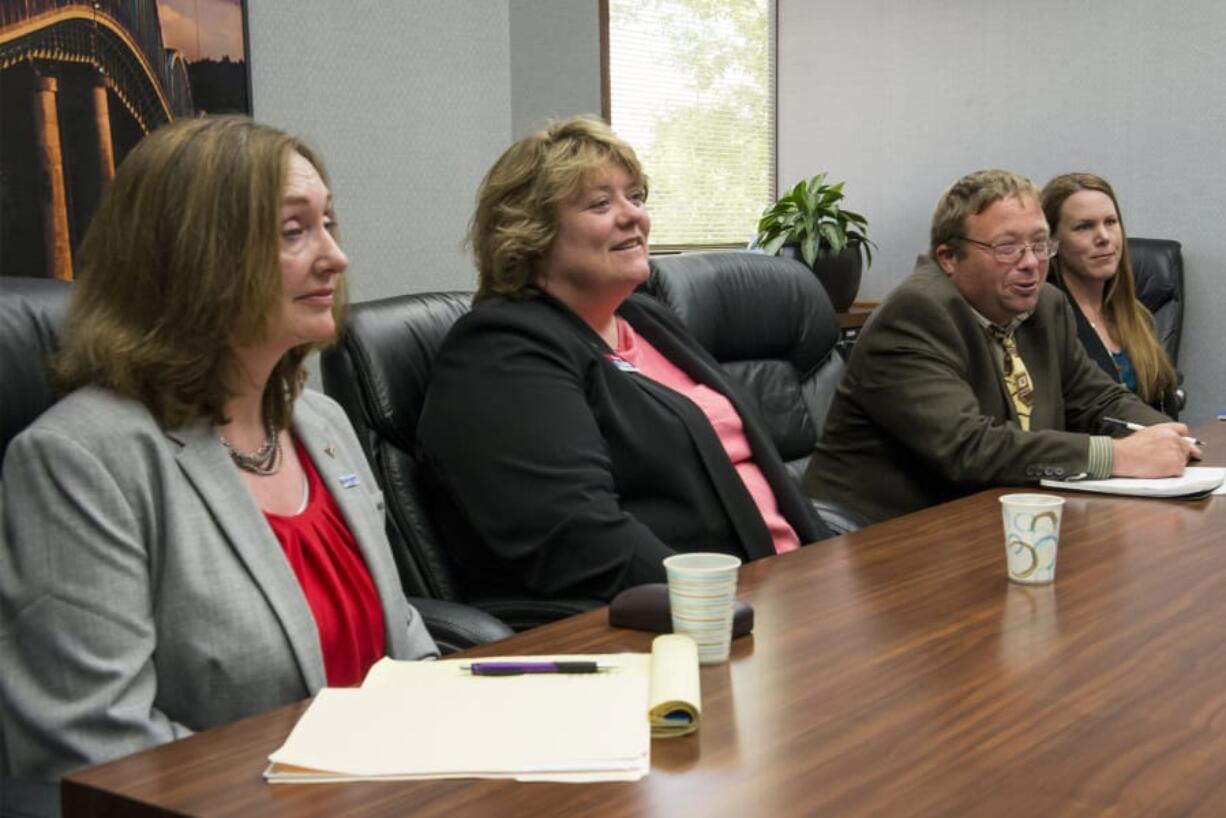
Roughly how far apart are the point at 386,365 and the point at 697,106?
3.72 m

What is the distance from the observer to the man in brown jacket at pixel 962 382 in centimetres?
256

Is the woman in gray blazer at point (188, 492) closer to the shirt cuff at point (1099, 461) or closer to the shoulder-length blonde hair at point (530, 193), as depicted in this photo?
the shoulder-length blonde hair at point (530, 193)

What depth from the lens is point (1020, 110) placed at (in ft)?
17.7

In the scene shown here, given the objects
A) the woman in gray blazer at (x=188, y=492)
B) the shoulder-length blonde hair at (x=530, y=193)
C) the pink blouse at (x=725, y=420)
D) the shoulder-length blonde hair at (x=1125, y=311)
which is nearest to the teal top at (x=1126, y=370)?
the shoulder-length blonde hair at (x=1125, y=311)

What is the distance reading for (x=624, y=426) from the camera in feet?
7.04

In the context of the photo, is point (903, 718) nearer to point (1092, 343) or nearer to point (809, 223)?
point (1092, 343)

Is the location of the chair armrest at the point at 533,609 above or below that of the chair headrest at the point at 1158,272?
below

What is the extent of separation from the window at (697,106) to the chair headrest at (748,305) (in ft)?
7.03

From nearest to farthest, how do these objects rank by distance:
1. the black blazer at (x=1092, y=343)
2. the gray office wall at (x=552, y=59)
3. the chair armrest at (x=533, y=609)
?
the chair armrest at (x=533, y=609)
the black blazer at (x=1092, y=343)
the gray office wall at (x=552, y=59)

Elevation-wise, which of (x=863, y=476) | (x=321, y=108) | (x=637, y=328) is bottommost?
(x=863, y=476)

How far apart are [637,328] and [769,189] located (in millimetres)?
3764

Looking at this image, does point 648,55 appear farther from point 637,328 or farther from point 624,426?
point 624,426

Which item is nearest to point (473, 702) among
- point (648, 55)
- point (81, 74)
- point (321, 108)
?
point (81, 74)

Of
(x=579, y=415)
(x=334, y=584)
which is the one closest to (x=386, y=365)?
(x=579, y=415)
